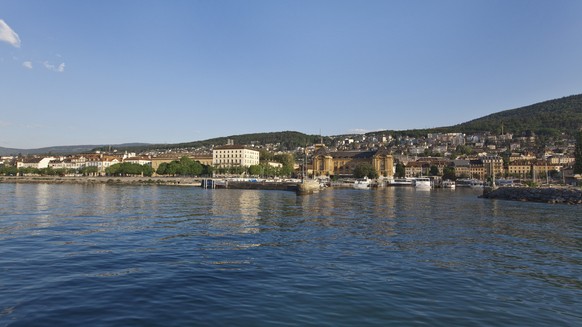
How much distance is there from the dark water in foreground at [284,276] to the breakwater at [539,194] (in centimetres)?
3574

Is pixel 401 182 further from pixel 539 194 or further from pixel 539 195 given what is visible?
pixel 539 195

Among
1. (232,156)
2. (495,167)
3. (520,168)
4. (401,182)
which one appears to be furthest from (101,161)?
(520,168)

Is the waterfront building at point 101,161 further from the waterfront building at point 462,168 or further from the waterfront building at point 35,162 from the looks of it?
the waterfront building at point 462,168

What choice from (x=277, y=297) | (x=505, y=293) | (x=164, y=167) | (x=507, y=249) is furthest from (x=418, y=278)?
(x=164, y=167)

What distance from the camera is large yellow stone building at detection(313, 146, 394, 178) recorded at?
153m

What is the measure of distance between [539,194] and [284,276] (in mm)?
57412

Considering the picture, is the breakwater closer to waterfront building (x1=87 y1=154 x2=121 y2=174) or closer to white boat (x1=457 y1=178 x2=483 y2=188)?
white boat (x1=457 y1=178 x2=483 y2=188)

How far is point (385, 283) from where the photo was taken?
12344 mm

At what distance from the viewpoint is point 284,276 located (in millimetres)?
12961

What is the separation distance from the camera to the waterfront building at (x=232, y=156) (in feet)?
478

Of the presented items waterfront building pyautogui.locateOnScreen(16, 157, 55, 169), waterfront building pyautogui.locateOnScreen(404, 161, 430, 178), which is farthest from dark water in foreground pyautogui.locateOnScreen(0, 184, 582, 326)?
waterfront building pyautogui.locateOnScreen(16, 157, 55, 169)

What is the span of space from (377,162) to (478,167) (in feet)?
128

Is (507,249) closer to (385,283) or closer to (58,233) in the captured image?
(385,283)

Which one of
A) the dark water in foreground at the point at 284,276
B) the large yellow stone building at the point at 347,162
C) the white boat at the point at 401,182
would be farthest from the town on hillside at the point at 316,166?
the dark water in foreground at the point at 284,276
